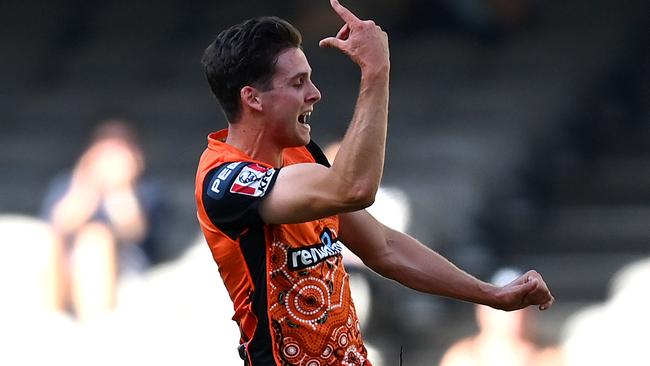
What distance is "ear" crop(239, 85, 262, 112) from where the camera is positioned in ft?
7.35

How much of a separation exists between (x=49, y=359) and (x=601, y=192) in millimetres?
2397

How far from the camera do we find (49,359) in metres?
5.01

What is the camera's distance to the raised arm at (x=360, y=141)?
6.41 feet

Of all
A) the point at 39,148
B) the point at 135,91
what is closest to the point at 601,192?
the point at 135,91

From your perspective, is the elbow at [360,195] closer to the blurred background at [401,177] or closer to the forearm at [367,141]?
the forearm at [367,141]

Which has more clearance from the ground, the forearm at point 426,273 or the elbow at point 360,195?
the forearm at point 426,273

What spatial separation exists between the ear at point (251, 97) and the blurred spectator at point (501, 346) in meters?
2.54

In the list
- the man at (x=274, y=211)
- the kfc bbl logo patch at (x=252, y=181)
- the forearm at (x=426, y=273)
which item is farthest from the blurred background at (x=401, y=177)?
the kfc bbl logo patch at (x=252, y=181)

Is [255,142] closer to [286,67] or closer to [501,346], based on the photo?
[286,67]

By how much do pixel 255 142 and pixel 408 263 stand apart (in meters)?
0.43

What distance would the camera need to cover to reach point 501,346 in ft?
15.0

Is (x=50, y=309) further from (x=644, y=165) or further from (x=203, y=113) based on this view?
(x=644, y=165)

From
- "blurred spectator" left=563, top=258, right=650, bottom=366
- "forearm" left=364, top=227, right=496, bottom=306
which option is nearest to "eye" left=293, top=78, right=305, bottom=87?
"forearm" left=364, top=227, right=496, bottom=306

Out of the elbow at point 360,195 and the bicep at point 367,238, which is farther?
the bicep at point 367,238
